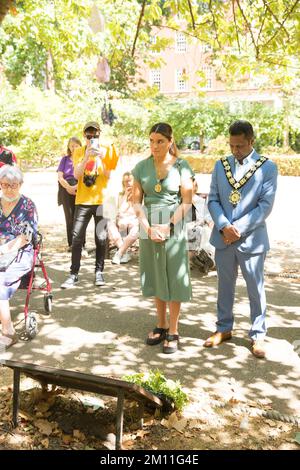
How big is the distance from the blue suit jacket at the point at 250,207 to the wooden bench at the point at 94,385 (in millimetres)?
1802

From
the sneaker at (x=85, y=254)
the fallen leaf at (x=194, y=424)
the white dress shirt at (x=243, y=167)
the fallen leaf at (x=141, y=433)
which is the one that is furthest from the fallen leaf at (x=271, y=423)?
the sneaker at (x=85, y=254)

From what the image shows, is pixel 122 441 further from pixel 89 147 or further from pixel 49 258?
pixel 49 258

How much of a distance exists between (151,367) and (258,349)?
3.50 feet

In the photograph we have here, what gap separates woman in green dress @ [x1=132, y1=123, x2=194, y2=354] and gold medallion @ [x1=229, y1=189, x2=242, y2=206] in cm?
39

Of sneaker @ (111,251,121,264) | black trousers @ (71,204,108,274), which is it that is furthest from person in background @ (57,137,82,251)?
black trousers @ (71,204,108,274)

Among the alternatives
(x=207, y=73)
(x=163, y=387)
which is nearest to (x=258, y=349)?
(x=163, y=387)

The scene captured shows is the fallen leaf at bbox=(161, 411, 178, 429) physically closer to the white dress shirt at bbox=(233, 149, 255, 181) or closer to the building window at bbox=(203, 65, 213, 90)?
the white dress shirt at bbox=(233, 149, 255, 181)

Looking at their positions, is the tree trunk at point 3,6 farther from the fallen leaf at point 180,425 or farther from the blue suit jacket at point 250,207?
the fallen leaf at point 180,425

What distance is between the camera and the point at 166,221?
15.8ft

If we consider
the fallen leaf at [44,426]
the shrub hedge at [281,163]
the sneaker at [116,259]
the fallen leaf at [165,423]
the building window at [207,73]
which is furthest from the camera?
the shrub hedge at [281,163]

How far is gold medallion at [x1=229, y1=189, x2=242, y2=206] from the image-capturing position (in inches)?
186

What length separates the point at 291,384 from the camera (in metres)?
4.28

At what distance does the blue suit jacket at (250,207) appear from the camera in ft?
15.3

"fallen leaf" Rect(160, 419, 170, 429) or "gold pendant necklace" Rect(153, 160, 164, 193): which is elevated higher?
"gold pendant necklace" Rect(153, 160, 164, 193)
